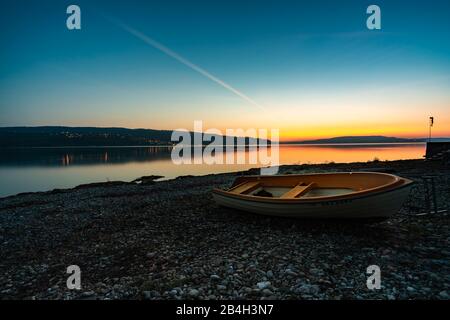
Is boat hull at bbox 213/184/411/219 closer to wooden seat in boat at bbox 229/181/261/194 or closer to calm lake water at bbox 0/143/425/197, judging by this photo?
wooden seat in boat at bbox 229/181/261/194

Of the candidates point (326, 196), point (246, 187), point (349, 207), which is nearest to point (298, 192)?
point (326, 196)

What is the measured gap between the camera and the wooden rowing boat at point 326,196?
8.52 meters

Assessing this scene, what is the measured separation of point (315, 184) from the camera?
479 inches

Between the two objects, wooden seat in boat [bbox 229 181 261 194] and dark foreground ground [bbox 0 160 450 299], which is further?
wooden seat in boat [bbox 229 181 261 194]

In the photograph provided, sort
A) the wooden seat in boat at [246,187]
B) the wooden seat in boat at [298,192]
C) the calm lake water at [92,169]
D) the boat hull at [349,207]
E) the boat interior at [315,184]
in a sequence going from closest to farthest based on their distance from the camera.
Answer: the boat hull at [349,207], the boat interior at [315,184], the wooden seat in boat at [298,192], the wooden seat in boat at [246,187], the calm lake water at [92,169]

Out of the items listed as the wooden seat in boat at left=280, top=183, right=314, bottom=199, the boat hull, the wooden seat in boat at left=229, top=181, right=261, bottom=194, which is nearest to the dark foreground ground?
the boat hull

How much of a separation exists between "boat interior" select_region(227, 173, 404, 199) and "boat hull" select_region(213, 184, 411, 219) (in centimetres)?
27

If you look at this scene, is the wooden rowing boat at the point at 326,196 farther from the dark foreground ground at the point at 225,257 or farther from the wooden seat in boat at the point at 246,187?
the dark foreground ground at the point at 225,257

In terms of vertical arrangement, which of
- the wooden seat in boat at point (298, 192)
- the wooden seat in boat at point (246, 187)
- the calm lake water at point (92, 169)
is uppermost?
the wooden seat in boat at point (298, 192)

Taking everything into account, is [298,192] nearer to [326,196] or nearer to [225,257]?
[326,196]

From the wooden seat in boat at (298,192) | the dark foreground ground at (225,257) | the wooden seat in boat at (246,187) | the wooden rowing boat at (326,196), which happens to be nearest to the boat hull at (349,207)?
the wooden rowing boat at (326,196)

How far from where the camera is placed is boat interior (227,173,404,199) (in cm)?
1015

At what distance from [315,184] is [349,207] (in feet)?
11.0

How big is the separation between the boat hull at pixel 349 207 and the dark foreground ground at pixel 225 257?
590 millimetres
